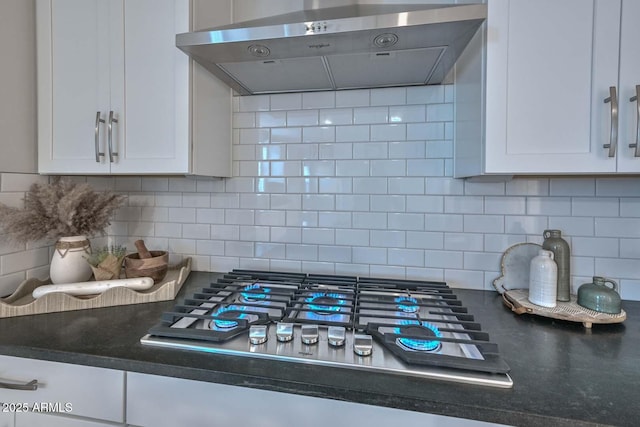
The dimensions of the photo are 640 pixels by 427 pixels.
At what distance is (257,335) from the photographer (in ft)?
2.69

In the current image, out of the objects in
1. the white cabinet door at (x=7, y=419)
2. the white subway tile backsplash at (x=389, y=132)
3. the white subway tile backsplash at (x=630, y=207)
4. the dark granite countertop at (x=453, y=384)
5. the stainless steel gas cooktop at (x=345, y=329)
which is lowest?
the white cabinet door at (x=7, y=419)

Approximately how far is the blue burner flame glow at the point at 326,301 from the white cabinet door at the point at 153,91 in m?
0.66

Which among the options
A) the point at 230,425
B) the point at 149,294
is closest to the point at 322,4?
the point at 149,294

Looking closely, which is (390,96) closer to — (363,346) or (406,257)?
(406,257)

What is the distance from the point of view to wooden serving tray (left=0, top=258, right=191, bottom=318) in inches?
40.1

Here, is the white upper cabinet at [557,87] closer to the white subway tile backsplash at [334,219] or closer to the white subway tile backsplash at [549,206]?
the white subway tile backsplash at [549,206]

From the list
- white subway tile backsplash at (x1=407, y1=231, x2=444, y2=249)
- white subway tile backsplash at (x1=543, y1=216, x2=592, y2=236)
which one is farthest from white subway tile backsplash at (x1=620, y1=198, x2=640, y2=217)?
white subway tile backsplash at (x1=407, y1=231, x2=444, y2=249)

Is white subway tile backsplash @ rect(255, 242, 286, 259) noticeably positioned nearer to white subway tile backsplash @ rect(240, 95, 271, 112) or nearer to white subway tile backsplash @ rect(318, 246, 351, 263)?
white subway tile backsplash @ rect(318, 246, 351, 263)

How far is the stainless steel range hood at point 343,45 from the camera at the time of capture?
0.87 metres

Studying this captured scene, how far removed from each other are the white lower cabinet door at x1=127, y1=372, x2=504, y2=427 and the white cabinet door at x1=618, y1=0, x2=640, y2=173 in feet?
2.78

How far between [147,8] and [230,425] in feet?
4.59

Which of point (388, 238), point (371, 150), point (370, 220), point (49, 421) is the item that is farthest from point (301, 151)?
point (49, 421)

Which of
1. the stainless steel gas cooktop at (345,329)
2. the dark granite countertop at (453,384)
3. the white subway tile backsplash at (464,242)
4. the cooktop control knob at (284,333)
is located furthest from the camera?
the white subway tile backsplash at (464,242)


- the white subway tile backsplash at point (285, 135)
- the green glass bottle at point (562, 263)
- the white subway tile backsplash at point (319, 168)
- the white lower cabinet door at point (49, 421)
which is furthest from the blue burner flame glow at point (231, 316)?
the green glass bottle at point (562, 263)
